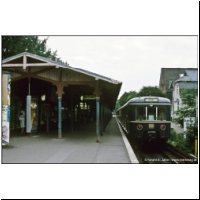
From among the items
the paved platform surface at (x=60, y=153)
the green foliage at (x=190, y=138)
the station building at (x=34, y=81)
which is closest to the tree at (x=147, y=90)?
the station building at (x=34, y=81)

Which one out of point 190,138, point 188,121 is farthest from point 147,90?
point 190,138

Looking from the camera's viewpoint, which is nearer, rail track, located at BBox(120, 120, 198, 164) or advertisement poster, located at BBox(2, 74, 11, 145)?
rail track, located at BBox(120, 120, 198, 164)

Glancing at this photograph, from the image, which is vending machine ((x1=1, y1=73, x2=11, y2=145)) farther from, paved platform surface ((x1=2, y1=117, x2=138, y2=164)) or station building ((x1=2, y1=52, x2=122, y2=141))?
paved platform surface ((x1=2, y1=117, x2=138, y2=164))

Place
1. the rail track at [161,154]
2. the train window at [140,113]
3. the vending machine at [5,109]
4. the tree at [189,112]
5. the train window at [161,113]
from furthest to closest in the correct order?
1. the train window at [140,113]
2. the train window at [161,113]
3. the tree at [189,112]
4. the vending machine at [5,109]
5. the rail track at [161,154]

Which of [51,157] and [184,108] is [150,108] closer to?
[184,108]

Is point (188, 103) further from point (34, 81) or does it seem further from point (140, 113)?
point (34, 81)

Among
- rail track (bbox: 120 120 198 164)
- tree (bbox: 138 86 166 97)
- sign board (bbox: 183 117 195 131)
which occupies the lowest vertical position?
rail track (bbox: 120 120 198 164)

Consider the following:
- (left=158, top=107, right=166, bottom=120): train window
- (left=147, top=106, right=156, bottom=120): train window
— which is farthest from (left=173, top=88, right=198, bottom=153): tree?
(left=147, top=106, right=156, bottom=120): train window

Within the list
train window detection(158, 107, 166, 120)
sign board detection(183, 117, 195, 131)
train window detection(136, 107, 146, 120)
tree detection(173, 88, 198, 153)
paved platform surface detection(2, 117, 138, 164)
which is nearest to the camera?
paved platform surface detection(2, 117, 138, 164)

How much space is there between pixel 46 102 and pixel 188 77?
9.75m

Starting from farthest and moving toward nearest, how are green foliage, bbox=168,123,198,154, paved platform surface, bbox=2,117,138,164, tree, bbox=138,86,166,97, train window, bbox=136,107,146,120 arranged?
tree, bbox=138,86,166,97
train window, bbox=136,107,146,120
green foliage, bbox=168,123,198,154
paved platform surface, bbox=2,117,138,164

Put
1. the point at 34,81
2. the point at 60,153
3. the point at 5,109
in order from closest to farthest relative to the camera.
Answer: the point at 60,153 → the point at 5,109 → the point at 34,81

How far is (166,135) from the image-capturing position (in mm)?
12914

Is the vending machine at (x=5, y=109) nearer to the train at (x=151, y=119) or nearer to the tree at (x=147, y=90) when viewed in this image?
the train at (x=151, y=119)
